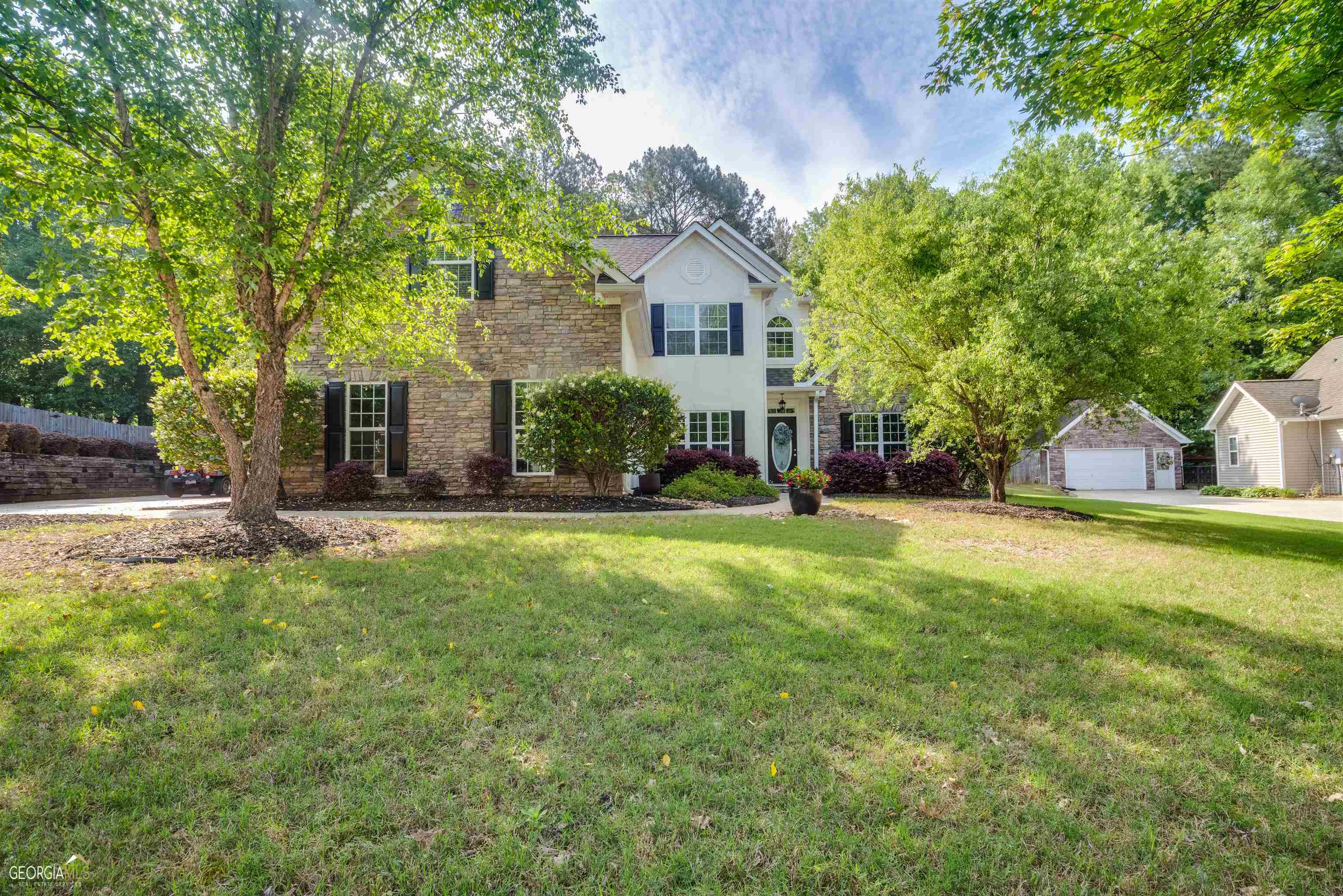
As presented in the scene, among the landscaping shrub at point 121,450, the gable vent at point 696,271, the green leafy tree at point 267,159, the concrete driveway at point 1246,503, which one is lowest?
the concrete driveway at point 1246,503

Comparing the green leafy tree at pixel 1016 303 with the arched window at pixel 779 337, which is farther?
the arched window at pixel 779 337

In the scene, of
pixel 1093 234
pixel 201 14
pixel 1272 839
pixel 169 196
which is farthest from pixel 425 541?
pixel 1093 234

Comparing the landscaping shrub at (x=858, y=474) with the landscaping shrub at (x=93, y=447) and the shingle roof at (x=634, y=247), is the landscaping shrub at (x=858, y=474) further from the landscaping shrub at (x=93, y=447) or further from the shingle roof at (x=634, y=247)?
the landscaping shrub at (x=93, y=447)

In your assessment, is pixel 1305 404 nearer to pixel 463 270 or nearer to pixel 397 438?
pixel 463 270

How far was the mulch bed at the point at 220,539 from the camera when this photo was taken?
18.3 feet

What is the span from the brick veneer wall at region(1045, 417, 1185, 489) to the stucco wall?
4.94 feet

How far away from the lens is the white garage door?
958 inches

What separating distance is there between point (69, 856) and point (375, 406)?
1148 centimetres

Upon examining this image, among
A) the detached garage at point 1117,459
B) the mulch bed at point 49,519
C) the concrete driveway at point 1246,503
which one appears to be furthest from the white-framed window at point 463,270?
the detached garage at point 1117,459

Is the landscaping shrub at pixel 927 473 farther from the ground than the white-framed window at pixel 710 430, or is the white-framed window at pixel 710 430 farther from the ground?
the white-framed window at pixel 710 430

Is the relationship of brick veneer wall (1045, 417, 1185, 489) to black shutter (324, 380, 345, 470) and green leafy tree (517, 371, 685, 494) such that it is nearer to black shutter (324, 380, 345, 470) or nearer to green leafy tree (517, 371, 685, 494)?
green leafy tree (517, 371, 685, 494)

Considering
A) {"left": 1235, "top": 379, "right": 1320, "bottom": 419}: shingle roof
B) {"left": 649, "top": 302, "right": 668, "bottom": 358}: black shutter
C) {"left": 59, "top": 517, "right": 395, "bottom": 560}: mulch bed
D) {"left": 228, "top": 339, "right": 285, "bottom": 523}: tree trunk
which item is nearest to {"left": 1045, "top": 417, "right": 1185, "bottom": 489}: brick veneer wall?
{"left": 1235, "top": 379, "right": 1320, "bottom": 419}: shingle roof

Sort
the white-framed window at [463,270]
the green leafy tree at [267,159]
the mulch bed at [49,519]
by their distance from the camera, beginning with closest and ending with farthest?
the green leafy tree at [267,159] → the mulch bed at [49,519] → the white-framed window at [463,270]

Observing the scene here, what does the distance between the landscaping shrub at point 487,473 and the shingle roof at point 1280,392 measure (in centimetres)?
2599
